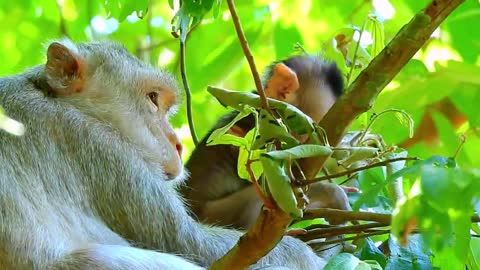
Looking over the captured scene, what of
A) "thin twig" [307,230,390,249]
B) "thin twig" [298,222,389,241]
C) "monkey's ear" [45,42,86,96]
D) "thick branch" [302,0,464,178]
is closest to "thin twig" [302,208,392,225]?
"thick branch" [302,0,464,178]

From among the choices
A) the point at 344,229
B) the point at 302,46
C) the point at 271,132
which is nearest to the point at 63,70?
the point at 302,46

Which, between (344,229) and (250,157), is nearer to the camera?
(250,157)

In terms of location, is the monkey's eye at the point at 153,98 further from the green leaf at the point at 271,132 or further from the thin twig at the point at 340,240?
the green leaf at the point at 271,132

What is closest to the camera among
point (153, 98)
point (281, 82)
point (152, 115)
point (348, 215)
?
point (348, 215)

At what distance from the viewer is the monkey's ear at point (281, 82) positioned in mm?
4180

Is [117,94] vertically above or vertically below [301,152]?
above

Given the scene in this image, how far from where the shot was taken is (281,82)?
4.22m

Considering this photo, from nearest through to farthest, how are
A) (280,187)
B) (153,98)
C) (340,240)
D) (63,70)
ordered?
(280,187), (340,240), (63,70), (153,98)

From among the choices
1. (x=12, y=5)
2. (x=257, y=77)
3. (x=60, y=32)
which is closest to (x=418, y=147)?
(x=257, y=77)

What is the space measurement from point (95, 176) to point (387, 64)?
1.21 meters

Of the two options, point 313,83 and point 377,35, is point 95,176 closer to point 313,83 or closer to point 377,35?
point 377,35

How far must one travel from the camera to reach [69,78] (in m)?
3.26

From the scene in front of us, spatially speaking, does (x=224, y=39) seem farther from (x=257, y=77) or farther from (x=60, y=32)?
(x=257, y=77)

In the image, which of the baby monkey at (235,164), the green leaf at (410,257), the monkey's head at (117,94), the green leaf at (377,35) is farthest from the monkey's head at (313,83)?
the green leaf at (410,257)
